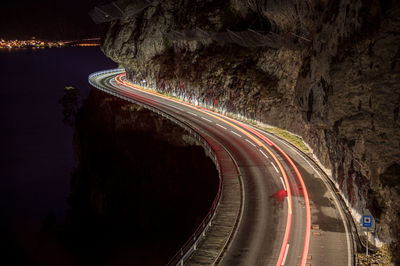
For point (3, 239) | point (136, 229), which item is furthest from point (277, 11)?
point (3, 239)

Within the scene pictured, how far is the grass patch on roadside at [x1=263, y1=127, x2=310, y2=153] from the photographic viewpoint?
36925 mm

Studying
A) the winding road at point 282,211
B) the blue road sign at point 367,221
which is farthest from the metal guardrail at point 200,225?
the blue road sign at point 367,221

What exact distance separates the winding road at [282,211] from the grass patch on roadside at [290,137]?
1.02 meters

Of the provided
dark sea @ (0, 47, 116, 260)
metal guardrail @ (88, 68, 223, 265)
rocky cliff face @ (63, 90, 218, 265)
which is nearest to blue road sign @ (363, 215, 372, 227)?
metal guardrail @ (88, 68, 223, 265)

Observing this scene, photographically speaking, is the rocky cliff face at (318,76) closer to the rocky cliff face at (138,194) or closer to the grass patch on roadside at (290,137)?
the grass patch on roadside at (290,137)

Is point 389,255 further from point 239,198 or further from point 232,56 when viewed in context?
point 232,56

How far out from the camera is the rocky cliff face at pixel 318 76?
19422 millimetres

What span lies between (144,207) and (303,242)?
1044 inches

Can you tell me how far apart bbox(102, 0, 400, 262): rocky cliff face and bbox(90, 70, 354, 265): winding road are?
6.02 feet

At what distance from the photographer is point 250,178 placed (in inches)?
1176

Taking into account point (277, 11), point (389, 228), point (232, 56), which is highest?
point (277, 11)

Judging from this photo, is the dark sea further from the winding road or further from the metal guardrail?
the winding road

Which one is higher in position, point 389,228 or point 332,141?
point 332,141

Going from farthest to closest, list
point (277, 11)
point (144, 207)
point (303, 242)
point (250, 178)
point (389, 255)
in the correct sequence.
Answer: point (144, 207), point (277, 11), point (250, 178), point (303, 242), point (389, 255)
